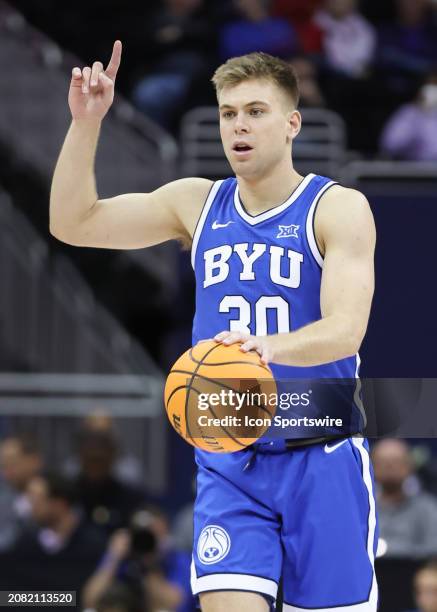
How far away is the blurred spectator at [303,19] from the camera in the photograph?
52.0 feet

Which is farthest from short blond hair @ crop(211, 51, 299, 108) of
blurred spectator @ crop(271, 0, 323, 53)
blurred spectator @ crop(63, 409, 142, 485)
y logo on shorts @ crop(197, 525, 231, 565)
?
blurred spectator @ crop(271, 0, 323, 53)

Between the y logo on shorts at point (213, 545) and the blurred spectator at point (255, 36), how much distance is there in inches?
388

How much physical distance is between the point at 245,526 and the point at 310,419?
54 centimetres

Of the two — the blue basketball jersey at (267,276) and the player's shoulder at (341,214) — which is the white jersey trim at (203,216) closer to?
the blue basketball jersey at (267,276)

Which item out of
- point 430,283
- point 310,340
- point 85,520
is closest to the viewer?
point 310,340

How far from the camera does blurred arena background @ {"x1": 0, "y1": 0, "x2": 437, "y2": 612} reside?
9883mm

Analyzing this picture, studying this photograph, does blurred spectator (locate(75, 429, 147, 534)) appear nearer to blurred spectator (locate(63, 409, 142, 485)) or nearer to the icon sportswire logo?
blurred spectator (locate(63, 409, 142, 485))

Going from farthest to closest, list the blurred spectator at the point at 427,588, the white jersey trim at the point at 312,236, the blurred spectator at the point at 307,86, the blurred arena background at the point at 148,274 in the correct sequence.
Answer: the blurred spectator at the point at 307,86 → the blurred arena background at the point at 148,274 → the blurred spectator at the point at 427,588 → the white jersey trim at the point at 312,236

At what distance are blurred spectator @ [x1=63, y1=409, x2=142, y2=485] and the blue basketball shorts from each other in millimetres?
5873

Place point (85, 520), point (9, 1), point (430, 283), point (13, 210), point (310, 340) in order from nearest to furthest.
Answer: point (310, 340)
point (85, 520)
point (430, 283)
point (13, 210)
point (9, 1)

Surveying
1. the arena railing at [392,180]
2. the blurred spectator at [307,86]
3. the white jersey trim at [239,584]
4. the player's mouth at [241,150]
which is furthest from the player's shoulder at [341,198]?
the blurred spectator at [307,86]

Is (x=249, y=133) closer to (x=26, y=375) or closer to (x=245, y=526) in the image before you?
(x=245, y=526)

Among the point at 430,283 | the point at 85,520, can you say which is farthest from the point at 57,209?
the point at 430,283

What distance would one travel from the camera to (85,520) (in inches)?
415
